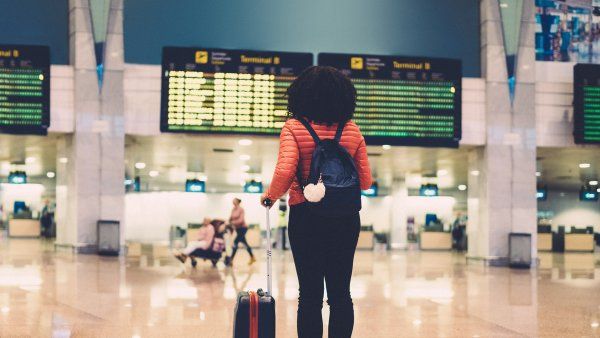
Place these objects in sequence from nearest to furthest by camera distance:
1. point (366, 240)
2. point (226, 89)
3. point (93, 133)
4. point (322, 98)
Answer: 1. point (322, 98)
2. point (226, 89)
3. point (93, 133)
4. point (366, 240)

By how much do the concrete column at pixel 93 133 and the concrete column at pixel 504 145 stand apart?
316 inches

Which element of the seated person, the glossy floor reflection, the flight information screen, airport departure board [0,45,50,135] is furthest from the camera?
the flight information screen

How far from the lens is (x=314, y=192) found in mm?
4426

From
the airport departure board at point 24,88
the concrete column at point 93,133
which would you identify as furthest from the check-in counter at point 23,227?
the airport departure board at point 24,88

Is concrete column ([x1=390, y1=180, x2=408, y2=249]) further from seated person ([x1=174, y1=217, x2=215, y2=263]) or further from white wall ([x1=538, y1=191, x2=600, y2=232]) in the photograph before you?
seated person ([x1=174, y1=217, x2=215, y2=263])

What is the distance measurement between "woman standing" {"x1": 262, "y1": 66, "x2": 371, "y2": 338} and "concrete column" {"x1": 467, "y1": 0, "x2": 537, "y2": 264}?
14.1 meters

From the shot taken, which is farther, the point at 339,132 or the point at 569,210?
the point at 569,210

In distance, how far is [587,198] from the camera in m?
35.8

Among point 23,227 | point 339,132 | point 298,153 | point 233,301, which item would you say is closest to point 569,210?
point 23,227

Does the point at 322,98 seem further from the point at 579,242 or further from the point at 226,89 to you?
the point at 579,242

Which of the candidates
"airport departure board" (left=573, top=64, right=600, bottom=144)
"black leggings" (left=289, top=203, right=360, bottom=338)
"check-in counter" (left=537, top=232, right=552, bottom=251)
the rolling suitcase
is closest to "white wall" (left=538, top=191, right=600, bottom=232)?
"check-in counter" (left=537, top=232, right=552, bottom=251)

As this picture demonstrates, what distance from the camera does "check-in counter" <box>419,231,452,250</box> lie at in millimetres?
34750

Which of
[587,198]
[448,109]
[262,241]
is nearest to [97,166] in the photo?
[448,109]

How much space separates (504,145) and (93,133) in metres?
8.98
